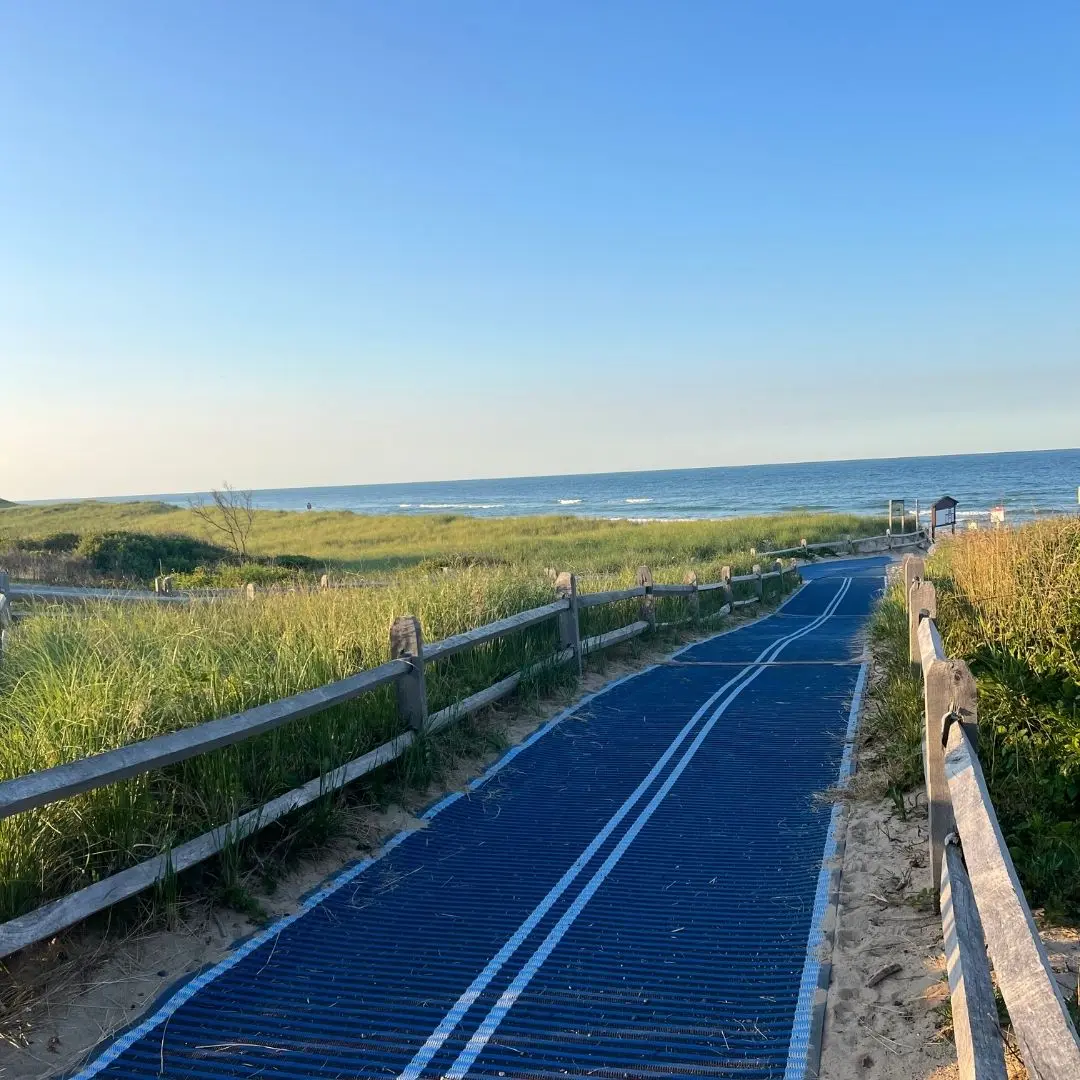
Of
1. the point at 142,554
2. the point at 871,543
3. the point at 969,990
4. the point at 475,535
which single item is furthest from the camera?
the point at 475,535

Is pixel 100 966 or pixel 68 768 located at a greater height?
pixel 68 768

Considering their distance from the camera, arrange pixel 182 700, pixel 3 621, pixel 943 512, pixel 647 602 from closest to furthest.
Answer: pixel 182 700 < pixel 3 621 < pixel 647 602 < pixel 943 512

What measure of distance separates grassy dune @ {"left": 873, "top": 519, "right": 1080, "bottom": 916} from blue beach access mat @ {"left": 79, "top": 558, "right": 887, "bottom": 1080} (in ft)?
3.04

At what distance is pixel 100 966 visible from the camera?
3.94 metres

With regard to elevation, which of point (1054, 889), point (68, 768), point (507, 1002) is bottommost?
point (507, 1002)

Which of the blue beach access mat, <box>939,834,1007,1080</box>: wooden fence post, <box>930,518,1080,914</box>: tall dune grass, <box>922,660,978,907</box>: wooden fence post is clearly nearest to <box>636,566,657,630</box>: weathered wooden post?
<box>930,518,1080,914</box>: tall dune grass

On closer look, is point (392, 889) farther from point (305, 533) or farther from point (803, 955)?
point (305, 533)

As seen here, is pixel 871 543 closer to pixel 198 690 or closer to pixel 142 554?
pixel 142 554

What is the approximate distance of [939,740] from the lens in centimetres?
426

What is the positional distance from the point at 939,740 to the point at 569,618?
595 cm

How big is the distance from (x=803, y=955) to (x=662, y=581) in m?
14.4

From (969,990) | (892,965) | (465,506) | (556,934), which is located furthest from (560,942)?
(465,506)

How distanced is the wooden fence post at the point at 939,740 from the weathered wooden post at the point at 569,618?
5.68 meters

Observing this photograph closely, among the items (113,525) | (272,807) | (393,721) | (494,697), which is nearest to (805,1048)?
(272,807)
